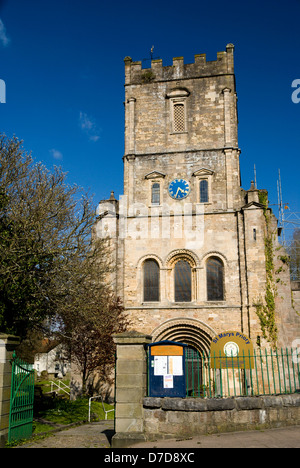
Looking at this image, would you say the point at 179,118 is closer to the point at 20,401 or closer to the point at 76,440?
the point at 20,401

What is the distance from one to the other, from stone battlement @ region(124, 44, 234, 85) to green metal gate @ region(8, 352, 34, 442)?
1898 cm

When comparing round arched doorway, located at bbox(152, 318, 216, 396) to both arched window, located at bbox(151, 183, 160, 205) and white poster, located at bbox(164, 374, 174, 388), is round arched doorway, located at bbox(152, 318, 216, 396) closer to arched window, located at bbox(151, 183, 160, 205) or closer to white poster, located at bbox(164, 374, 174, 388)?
arched window, located at bbox(151, 183, 160, 205)

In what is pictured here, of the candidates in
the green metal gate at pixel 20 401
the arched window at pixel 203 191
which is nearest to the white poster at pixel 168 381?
the green metal gate at pixel 20 401

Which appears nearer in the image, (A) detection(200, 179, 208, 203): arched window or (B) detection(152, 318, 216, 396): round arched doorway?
(B) detection(152, 318, 216, 396): round arched doorway

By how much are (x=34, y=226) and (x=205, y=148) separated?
13.3 meters

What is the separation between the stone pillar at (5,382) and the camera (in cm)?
914

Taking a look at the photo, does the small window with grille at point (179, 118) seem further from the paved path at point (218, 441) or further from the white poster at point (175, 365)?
the paved path at point (218, 441)

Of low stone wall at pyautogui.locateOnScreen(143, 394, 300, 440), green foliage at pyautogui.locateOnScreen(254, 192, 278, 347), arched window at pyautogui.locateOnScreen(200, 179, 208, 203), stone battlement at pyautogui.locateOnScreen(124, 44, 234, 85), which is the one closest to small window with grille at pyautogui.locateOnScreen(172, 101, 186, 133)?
stone battlement at pyautogui.locateOnScreen(124, 44, 234, 85)

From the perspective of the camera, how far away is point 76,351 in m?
19.6

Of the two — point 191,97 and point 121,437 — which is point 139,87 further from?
point 121,437

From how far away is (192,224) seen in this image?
73.3 ft

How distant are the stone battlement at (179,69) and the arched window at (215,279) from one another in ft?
34.5

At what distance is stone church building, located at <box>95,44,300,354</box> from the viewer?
830 inches
